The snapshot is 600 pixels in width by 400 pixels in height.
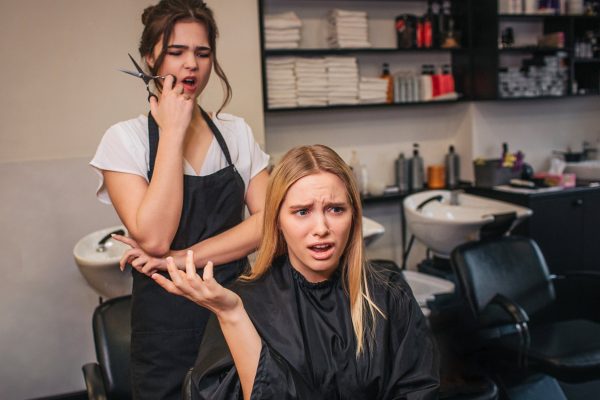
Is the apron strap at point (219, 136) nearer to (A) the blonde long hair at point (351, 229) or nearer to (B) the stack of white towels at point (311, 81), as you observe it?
(A) the blonde long hair at point (351, 229)

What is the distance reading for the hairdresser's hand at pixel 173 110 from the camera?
1383 millimetres

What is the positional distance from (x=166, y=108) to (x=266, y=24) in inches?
81.6

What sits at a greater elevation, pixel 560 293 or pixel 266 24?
pixel 266 24

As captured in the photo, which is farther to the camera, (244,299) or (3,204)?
(3,204)

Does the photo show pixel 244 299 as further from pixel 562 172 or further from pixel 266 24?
pixel 562 172

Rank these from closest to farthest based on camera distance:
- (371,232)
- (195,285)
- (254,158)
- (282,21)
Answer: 1. (195,285)
2. (254,158)
3. (371,232)
4. (282,21)

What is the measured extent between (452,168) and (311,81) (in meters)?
1.19

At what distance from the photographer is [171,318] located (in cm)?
145

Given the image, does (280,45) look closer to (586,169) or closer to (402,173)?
(402,173)

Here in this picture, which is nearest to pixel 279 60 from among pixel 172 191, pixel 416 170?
pixel 416 170

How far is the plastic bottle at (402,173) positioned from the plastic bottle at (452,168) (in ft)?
1.08

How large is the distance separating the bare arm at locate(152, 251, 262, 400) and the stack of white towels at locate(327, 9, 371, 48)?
2.58 meters

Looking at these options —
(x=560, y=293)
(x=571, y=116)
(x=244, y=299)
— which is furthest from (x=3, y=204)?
(x=571, y=116)

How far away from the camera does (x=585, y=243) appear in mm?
3783
